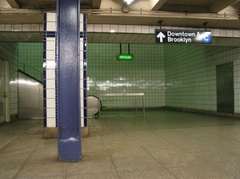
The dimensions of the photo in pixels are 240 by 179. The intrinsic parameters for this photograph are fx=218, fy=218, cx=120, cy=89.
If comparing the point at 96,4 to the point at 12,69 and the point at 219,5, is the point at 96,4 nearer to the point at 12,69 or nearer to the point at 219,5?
the point at 219,5

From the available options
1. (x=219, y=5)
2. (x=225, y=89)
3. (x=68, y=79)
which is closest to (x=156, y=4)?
(x=219, y=5)

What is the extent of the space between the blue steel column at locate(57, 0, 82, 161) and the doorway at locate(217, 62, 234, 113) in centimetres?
713

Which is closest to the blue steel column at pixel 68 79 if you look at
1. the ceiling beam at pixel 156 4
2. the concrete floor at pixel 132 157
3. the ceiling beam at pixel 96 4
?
the concrete floor at pixel 132 157

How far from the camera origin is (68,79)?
3.57 m

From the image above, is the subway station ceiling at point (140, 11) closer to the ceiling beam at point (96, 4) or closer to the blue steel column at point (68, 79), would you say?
the ceiling beam at point (96, 4)

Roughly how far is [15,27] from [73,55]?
349cm

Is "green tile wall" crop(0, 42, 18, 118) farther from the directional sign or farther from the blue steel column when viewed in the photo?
the directional sign

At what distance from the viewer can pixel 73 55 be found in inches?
141

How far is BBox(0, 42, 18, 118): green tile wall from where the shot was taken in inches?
322

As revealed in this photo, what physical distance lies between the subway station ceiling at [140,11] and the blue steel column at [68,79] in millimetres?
1826

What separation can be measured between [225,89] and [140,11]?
5341 mm

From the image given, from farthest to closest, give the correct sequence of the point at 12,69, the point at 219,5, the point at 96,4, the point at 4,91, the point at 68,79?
the point at 12,69, the point at 4,91, the point at 219,5, the point at 96,4, the point at 68,79

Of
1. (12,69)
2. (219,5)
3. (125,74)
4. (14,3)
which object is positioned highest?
(219,5)

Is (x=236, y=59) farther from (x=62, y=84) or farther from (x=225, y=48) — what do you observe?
(x=62, y=84)
